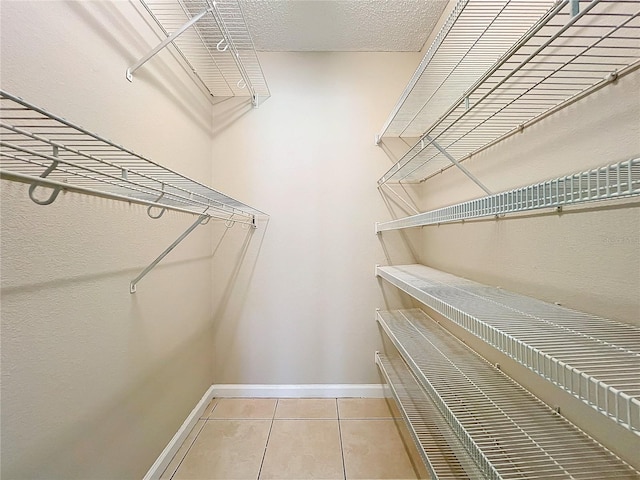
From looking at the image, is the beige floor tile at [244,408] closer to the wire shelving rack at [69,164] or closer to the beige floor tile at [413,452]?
the beige floor tile at [413,452]

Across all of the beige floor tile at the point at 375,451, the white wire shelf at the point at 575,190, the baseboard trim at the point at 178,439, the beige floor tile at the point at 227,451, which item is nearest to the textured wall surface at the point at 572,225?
the white wire shelf at the point at 575,190

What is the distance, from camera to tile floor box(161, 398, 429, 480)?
1.26m

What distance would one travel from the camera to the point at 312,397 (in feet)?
5.97

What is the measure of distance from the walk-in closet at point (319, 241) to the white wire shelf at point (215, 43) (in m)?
0.02

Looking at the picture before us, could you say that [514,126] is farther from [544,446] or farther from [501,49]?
[544,446]

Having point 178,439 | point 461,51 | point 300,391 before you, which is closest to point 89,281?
point 178,439

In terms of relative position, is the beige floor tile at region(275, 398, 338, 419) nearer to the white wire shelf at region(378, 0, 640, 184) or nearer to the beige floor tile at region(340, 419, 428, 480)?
the beige floor tile at region(340, 419, 428, 480)

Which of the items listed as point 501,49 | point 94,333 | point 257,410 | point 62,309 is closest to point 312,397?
point 257,410

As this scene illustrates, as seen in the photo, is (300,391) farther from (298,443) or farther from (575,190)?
(575,190)

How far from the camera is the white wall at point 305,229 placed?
185cm

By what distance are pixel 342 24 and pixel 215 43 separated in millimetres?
735

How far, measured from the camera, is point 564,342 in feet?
1.82

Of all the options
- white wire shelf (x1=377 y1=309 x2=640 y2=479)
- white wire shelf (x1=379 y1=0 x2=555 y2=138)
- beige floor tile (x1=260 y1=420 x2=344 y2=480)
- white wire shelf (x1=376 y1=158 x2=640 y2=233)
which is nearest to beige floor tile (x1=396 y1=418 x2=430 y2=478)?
beige floor tile (x1=260 y1=420 x2=344 y2=480)

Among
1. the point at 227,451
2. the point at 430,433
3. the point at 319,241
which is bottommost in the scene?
the point at 227,451
